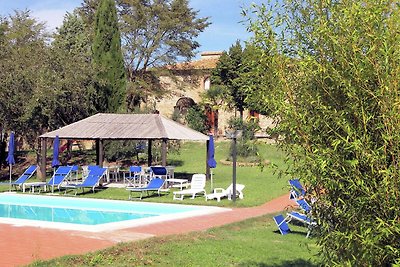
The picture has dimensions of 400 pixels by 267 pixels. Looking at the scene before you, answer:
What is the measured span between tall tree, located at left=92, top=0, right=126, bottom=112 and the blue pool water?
14564 millimetres

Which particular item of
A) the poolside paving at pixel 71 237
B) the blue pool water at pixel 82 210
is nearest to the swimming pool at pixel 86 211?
the blue pool water at pixel 82 210

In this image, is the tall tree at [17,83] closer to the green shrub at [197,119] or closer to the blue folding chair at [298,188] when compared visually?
the green shrub at [197,119]

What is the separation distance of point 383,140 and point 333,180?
19.7 inches

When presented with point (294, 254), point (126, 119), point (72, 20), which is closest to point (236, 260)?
point (294, 254)

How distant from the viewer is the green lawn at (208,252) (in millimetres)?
8773

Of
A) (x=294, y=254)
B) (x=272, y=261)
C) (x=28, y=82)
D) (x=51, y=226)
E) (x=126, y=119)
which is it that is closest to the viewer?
(x=272, y=261)

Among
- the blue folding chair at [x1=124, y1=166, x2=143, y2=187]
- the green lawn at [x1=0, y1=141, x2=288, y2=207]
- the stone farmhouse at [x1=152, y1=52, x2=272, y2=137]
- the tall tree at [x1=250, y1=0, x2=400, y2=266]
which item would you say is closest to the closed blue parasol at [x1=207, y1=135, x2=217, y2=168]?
the green lawn at [x1=0, y1=141, x2=288, y2=207]

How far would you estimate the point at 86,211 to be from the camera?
17.5 metres

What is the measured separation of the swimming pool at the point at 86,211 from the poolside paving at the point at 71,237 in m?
0.69

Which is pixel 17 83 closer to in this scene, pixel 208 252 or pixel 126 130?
pixel 126 130

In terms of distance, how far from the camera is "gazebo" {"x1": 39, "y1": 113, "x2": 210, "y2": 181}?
2225 cm

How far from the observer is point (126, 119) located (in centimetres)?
2473

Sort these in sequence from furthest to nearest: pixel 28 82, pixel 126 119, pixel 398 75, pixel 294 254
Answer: pixel 28 82 → pixel 126 119 → pixel 294 254 → pixel 398 75

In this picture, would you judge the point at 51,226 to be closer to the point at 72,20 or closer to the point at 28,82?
the point at 28,82
